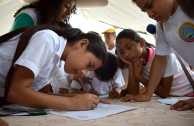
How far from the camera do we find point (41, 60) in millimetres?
782

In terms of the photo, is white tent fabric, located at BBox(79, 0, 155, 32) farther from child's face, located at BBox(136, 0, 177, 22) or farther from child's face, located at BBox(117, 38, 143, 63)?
child's face, located at BBox(136, 0, 177, 22)

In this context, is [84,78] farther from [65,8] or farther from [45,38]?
[45,38]

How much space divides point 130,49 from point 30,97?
3.61 ft

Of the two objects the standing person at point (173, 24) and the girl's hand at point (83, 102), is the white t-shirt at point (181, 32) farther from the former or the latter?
the girl's hand at point (83, 102)

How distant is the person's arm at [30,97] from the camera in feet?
2.49

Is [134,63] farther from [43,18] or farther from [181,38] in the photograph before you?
[43,18]

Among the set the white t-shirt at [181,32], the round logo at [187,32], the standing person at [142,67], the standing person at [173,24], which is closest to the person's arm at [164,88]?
the standing person at [142,67]

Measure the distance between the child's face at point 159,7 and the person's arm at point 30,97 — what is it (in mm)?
579

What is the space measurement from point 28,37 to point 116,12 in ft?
8.00

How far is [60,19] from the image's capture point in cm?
150

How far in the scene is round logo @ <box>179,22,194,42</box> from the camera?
94 cm

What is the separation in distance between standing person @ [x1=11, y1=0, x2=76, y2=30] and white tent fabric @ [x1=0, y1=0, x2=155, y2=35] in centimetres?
92

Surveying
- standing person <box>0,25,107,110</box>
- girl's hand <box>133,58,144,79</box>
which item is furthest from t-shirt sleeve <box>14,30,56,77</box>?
girl's hand <box>133,58,144,79</box>

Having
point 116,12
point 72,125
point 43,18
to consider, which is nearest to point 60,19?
point 43,18
